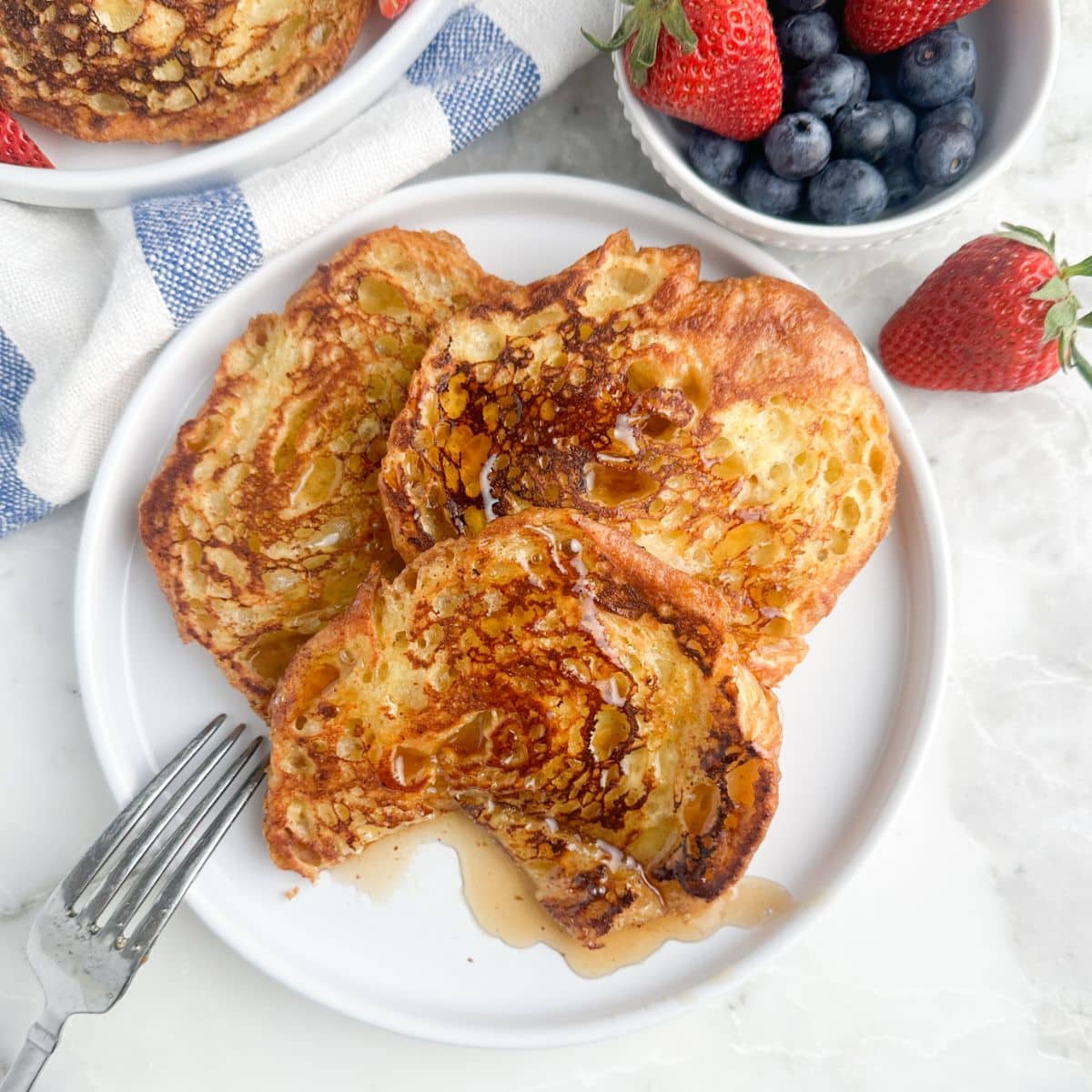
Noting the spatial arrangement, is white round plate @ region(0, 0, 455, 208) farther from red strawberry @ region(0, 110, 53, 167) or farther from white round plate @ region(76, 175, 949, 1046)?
white round plate @ region(76, 175, 949, 1046)

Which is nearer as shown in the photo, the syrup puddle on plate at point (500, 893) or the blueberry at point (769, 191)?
the blueberry at point (769, 191)

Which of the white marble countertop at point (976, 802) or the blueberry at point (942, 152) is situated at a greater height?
the blueberry at point (942, 152)

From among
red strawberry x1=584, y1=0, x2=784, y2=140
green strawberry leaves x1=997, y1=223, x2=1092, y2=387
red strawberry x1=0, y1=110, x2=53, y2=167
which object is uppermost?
red strawberry x1=0, y1=110, x2=53, y2=167

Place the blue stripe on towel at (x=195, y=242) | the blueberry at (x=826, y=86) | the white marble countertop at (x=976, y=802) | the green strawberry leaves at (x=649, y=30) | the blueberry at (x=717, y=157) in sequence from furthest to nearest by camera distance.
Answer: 1. the white marble countertop at (x=976, y=802)
2. the blue stripe on towel at (x=195, y=242)
3. the blueberry at (x=717, y=157)
4. the blueberry at (x=826, y=86)
5. the green strawberry leaves at (x=649, y=30)

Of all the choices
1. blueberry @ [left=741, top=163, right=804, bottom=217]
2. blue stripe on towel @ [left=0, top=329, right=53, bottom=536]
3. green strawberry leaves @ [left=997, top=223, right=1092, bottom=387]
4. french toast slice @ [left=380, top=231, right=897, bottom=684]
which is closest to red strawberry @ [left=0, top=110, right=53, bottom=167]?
A: blue stripe on towel @ [left=0, top=329, right=53, bottom=536]

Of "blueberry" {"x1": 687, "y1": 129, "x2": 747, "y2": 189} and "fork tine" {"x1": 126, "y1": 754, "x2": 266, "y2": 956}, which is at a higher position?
"blueberry" {"x1": 687, "y1": 129, "x2": 747, "y2": 189}

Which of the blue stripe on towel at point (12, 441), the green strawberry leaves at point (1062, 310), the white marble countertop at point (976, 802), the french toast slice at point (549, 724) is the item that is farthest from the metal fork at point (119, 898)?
the green strawberry leaves at point (1062, 310)

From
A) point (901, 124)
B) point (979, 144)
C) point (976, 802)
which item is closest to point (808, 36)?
point (901, 124)

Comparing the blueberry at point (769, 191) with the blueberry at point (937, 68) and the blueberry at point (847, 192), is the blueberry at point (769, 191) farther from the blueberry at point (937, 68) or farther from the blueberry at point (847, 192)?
the blueberry at point (937, 68)
